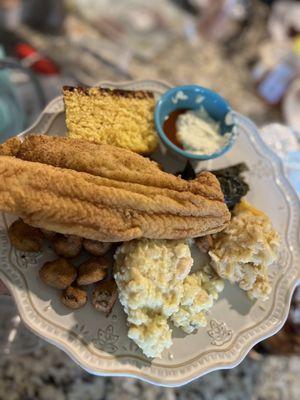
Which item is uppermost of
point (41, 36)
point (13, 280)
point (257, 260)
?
point (257, 260)

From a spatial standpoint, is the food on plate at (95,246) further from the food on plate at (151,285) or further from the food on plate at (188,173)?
the food on plate at (188,173)

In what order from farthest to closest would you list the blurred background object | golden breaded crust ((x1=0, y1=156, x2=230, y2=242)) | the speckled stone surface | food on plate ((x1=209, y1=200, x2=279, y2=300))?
the blurred background object → the speckled stone surface → food on plate ((x1=209, y1=200, x2=279, y2=300)) → golden breaded crust ((x1=0, y1=156, x2=230, y2=242))

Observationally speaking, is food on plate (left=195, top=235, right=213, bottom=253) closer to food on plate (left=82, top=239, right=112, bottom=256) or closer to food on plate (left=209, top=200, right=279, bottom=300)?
food on plate (left=209, top=200, right=279, bottom=300)

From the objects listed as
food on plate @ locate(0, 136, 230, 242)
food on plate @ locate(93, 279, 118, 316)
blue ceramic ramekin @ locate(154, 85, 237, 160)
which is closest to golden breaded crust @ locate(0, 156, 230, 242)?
food on plate @ locate(0, 136, 230, 242)

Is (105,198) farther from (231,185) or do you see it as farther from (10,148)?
(231,185)

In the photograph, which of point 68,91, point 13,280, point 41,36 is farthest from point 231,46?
point 13,280

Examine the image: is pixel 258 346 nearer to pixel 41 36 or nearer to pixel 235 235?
pixel 235 235

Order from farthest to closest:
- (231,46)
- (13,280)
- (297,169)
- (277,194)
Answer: (231,46)
(297,169)
(277,194)
(13,280)
